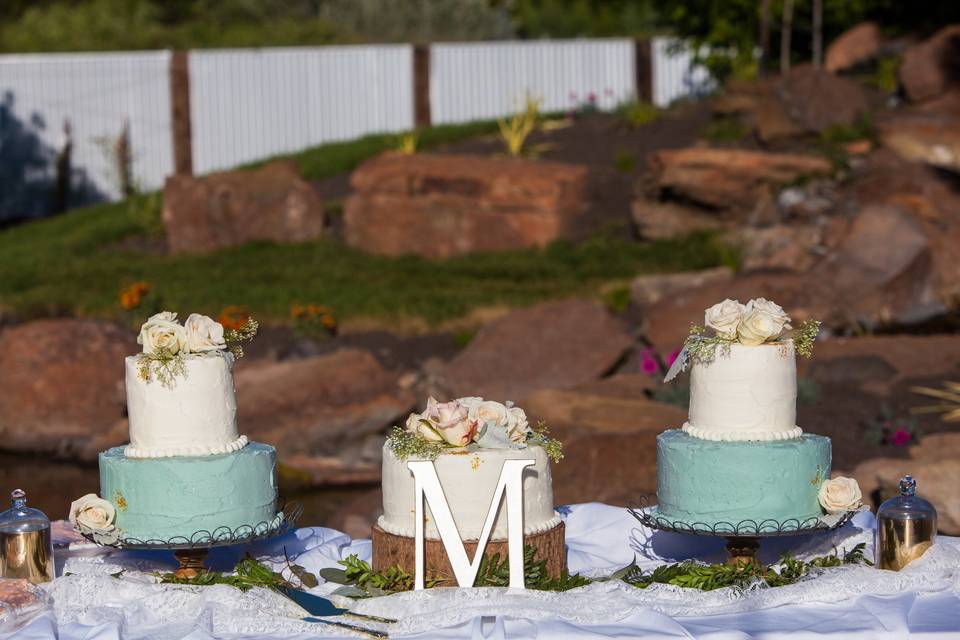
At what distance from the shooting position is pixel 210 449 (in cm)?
471

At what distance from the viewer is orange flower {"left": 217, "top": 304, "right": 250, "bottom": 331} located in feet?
42.0

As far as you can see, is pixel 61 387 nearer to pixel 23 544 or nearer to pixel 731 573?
pixel 23 544

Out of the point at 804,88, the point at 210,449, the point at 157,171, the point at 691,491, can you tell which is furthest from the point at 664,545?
the point at 157,171

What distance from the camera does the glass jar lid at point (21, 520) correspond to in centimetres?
459

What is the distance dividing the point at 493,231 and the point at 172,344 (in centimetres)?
1184

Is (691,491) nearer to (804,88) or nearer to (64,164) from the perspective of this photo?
(804,88)

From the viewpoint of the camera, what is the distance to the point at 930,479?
782cm

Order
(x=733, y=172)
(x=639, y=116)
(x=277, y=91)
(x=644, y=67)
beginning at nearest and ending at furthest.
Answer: (x=733, y=172) → (x=639, y=116) → (x=277, y=91) → (x=644, y=67)

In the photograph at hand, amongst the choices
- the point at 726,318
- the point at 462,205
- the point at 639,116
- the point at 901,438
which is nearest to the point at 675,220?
the point at 462,205

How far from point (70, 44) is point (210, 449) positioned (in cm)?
2421

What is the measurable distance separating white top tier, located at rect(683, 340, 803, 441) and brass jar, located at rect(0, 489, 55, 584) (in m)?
2.10

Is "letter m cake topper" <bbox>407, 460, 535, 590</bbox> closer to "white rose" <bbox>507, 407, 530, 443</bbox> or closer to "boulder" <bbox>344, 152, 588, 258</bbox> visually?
"white rose" <bbox>507, 407, 530, 443</bbox>

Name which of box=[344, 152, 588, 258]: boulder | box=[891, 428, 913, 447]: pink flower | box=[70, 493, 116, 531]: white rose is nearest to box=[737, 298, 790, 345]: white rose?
box=[70, 493, 116, 531]: white rose

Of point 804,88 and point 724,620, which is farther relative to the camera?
point 804,88
